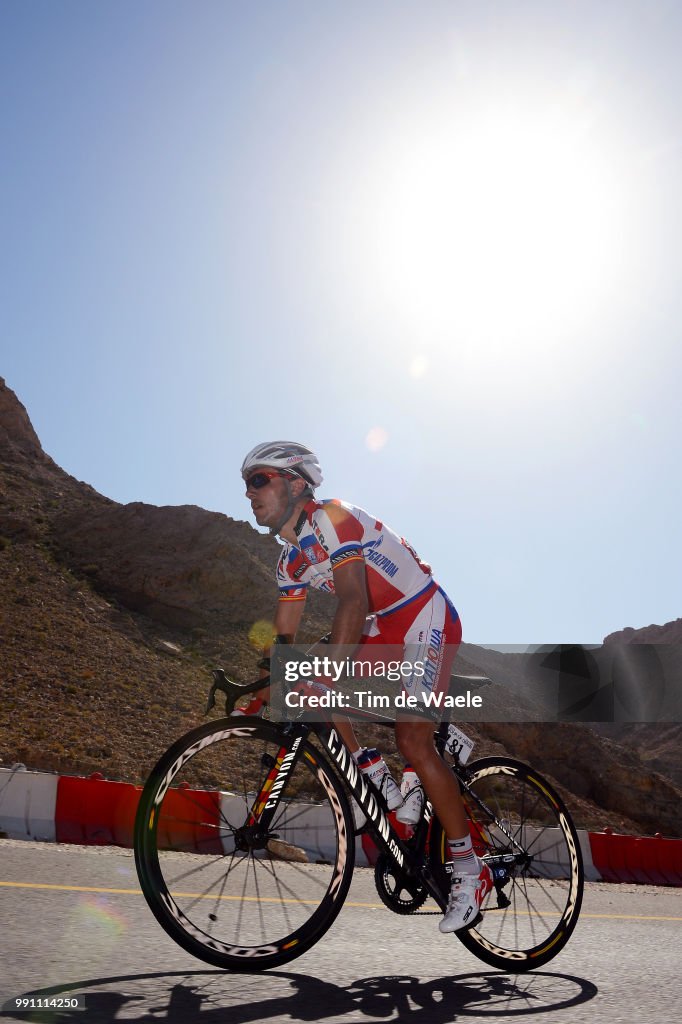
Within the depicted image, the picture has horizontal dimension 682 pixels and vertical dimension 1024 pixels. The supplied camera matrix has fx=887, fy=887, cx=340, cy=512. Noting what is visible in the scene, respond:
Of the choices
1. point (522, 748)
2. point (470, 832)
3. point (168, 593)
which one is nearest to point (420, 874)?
point (470, 832)

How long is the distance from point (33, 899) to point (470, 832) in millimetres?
2162

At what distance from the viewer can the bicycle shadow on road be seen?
2576 millimetres

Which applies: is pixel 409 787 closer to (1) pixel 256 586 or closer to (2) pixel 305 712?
(2) pixel 305 712

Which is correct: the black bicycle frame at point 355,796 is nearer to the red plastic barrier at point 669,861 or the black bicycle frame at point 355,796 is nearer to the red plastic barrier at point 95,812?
the red plastic barrier at point 95,812

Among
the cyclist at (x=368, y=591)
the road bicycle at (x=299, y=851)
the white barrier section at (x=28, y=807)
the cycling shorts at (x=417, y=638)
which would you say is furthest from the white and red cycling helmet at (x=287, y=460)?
the white barrier section at (x=28, y=807)

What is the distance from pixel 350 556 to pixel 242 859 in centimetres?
126

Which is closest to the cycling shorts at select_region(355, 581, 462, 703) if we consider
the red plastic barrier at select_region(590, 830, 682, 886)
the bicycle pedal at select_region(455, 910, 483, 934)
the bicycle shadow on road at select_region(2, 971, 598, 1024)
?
the bicycle pedal at select_region(455, 910, 483, 934)

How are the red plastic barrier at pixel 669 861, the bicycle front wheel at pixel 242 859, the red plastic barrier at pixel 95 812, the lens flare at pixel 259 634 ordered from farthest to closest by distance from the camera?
1. the lens flare at pixel 259 634
2. the red plastic barrier at pixel 669 861
3. the red plastic barrier at pixel 95 812
4. the bicycle front wheel at pixel 242 859

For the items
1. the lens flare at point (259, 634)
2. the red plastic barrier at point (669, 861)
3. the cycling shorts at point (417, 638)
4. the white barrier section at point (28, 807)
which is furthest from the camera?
the lens flare at point (259, 634)

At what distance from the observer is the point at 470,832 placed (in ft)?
12.2

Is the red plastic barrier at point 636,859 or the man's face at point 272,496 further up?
the man's face at point 272,496

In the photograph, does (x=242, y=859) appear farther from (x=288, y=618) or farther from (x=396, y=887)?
(x=288, y=618)

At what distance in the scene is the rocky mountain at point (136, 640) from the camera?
29375mm

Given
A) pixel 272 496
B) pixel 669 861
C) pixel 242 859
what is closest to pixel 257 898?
pixel 242 859
